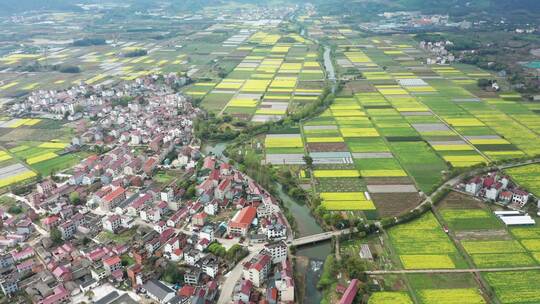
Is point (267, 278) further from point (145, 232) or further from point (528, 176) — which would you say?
point (528, 176)

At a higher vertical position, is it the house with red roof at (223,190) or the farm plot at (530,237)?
the farm plot at (530,237)

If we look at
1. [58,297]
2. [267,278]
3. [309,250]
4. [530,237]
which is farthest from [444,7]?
[58,297]

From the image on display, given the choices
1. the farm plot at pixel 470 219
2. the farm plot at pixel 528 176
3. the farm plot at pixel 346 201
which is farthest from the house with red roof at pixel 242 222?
the farm plot at pixel 528 176

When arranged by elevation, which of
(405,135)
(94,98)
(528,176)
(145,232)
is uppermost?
(528,176)

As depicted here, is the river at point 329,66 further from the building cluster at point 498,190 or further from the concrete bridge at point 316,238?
the concrete bridge at point 316,238

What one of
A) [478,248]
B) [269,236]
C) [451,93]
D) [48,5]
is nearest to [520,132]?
[451,93]

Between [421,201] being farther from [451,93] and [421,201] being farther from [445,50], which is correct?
[445,50]
